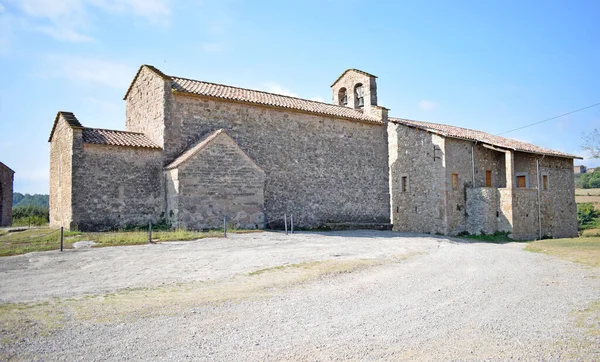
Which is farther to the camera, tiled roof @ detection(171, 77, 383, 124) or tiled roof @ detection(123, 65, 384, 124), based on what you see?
tiled roof @ detection(171, 77, 383, 124)

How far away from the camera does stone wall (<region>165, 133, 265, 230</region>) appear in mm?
15766

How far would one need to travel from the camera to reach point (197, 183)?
16.0 meters

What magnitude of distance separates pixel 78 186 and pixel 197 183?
4327 millimetres

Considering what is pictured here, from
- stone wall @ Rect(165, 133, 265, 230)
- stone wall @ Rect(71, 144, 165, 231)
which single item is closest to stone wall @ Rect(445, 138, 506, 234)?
stone wall @ Rect(165, 133, 265, 230)

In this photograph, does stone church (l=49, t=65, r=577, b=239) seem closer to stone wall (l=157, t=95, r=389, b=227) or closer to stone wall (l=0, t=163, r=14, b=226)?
stone wall (l=157, t=95, r=389, b=227)

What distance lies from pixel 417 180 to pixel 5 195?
2581cm

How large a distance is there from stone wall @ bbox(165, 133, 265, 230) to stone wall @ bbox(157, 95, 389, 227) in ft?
5.68

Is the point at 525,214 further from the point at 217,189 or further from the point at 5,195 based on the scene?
the point at 5,195

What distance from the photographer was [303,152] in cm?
2062

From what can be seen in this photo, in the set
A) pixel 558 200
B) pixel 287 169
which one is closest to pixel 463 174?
pixel 558 200

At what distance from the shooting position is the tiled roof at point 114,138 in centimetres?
1606

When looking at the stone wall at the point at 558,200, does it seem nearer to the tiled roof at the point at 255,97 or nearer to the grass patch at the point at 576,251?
the grass patch at the point at 576,251

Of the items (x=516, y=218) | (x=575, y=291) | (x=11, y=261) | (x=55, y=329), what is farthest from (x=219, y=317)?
(x=516, y=218)

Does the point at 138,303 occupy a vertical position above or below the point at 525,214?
below
